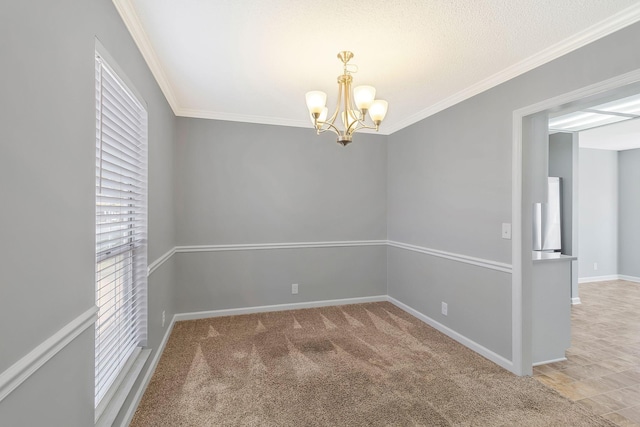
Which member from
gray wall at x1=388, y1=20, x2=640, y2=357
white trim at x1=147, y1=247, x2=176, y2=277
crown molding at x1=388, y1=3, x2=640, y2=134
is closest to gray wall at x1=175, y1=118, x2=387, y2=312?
white trim at x1=147, y1=247, x2=176, y2=277

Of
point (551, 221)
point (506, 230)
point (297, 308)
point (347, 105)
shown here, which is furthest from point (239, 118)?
point (551, 221)

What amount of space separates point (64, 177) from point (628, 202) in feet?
27.0

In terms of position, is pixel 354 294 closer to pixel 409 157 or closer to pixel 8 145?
pixel 409 157

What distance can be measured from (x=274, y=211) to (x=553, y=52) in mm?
3121

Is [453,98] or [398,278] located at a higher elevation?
[453,98]

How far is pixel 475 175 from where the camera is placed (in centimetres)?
293

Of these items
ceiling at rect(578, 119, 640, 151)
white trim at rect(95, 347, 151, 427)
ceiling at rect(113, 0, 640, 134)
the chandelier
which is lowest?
white trim at rect(95, 347, 151, 427)

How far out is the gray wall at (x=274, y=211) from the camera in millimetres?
3715

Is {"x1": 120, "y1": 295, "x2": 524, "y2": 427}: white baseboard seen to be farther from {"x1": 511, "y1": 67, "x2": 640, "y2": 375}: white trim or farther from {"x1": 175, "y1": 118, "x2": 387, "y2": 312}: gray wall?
{"x1": 511, "y1": 67, "x2": 640, "y2": 375}: white trim

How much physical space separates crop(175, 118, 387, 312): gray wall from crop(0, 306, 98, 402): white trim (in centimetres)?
248

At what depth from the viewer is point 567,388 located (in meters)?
2.34

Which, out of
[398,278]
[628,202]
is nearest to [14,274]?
[398,278]

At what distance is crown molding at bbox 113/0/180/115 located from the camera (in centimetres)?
172

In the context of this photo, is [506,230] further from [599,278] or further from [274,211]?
[599,278]
